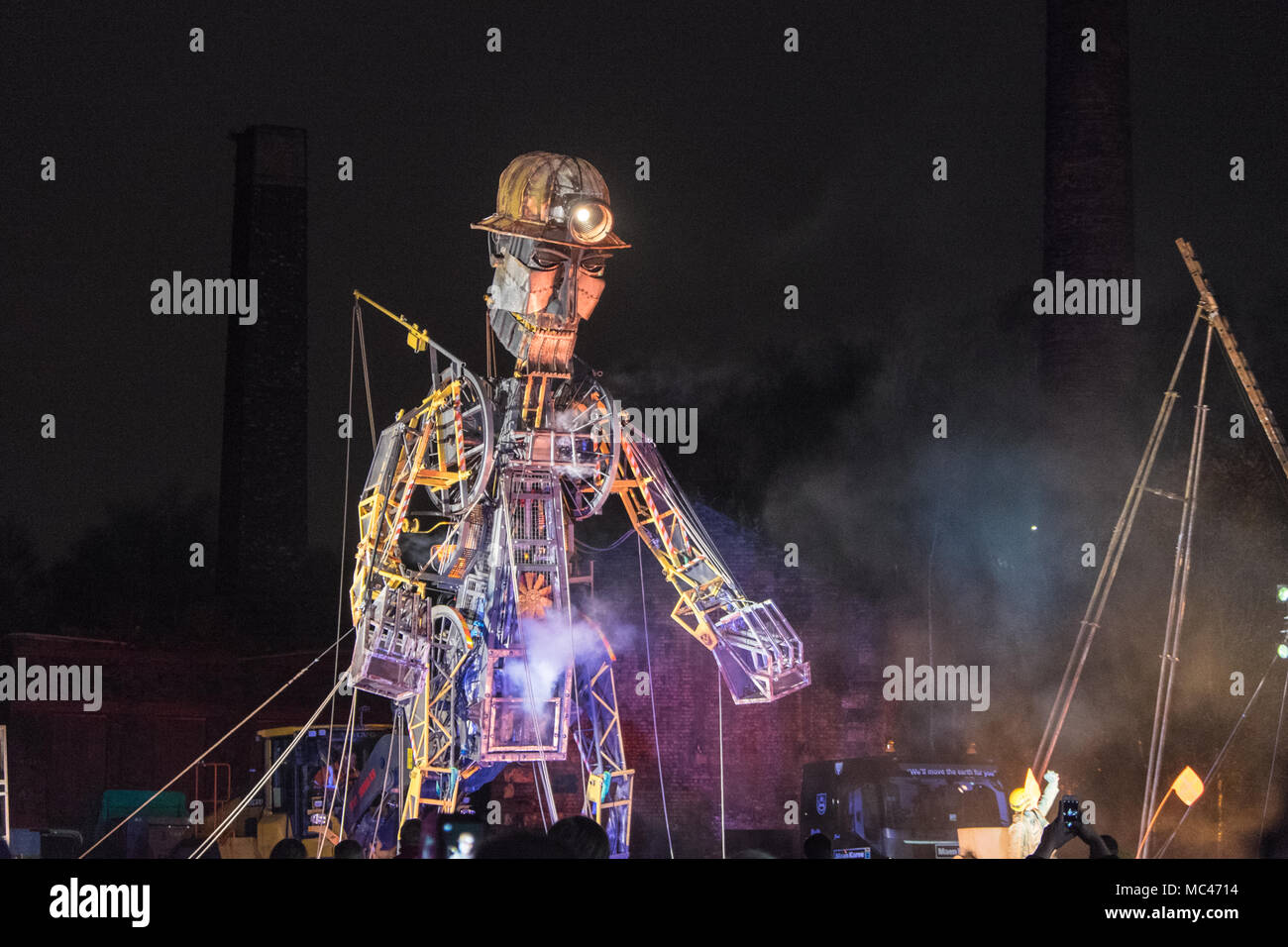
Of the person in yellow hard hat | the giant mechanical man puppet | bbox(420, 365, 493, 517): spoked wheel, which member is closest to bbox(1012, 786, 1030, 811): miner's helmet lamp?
the person in yellow hard hat

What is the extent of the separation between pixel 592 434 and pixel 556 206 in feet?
6.32

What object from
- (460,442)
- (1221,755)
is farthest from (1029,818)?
(1221,755)

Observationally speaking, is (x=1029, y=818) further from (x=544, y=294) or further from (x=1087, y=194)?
(x=1087, y=194)

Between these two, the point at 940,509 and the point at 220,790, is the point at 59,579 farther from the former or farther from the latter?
the point at 940,509

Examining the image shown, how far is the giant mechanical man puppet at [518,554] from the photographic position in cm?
1208

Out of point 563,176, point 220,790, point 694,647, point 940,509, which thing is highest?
point 563,176

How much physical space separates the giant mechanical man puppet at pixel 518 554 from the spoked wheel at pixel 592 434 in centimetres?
1

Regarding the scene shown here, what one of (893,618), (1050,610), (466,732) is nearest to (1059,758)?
(1050,610)

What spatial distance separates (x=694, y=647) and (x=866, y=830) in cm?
826

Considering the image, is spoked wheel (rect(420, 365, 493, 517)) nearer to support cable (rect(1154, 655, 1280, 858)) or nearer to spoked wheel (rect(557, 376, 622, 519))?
spoked wheel (rect(557, 376, 622, 519))

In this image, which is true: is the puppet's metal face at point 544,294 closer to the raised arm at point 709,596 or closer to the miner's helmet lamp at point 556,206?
the miner's helmet lamp at point 556,206

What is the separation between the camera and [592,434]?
500 inches

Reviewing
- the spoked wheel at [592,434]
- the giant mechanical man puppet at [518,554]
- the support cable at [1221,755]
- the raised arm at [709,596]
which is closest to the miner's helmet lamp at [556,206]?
the giant mechanical man puppet at [518,554]
